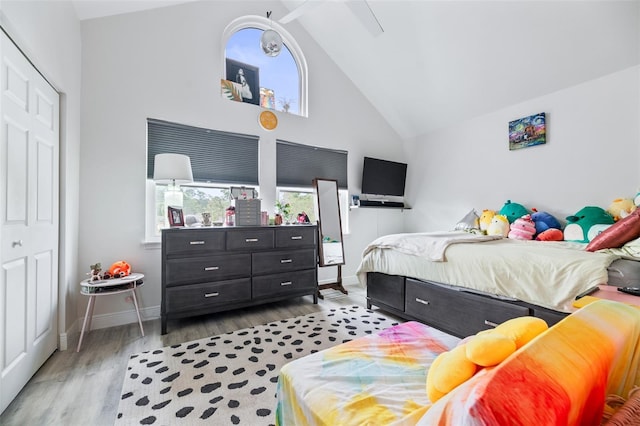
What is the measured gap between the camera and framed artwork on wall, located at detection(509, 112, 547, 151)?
10.4ft

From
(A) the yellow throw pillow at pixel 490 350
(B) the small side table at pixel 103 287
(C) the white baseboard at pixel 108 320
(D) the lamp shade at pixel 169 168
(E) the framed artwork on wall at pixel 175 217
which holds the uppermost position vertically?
(D) the lamp shade at pixel 169 168

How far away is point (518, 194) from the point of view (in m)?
3.41

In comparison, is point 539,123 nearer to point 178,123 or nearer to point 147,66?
point 178,123

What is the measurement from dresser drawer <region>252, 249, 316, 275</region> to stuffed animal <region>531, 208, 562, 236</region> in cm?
244

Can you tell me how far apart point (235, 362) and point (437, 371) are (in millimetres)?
1602

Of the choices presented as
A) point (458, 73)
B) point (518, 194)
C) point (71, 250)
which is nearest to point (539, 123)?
point (518, 194)

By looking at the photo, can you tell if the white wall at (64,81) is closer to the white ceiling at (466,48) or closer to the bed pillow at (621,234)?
the white ceiling at (466,48)

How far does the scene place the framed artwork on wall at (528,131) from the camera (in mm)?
3174

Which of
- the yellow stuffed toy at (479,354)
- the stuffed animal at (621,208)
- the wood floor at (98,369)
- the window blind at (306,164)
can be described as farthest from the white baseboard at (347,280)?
the yellow stuffed toy at (479,354)

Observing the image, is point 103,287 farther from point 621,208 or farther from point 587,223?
point 621,208

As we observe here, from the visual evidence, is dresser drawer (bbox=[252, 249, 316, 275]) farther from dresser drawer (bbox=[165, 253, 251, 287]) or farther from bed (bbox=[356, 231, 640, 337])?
bed (bbox=[356, 231, 640, 337])

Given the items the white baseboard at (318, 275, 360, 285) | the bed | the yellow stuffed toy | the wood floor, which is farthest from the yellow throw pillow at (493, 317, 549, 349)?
the white baseboard at (318, 275, 360, 285)

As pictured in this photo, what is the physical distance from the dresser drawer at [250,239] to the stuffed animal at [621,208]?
3.25m

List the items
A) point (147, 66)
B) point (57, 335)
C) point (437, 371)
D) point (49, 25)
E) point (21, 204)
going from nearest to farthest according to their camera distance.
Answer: point (437, 371) → point (21, 204) → point (49, 25) → point (57, 335) → point (147, 66)
